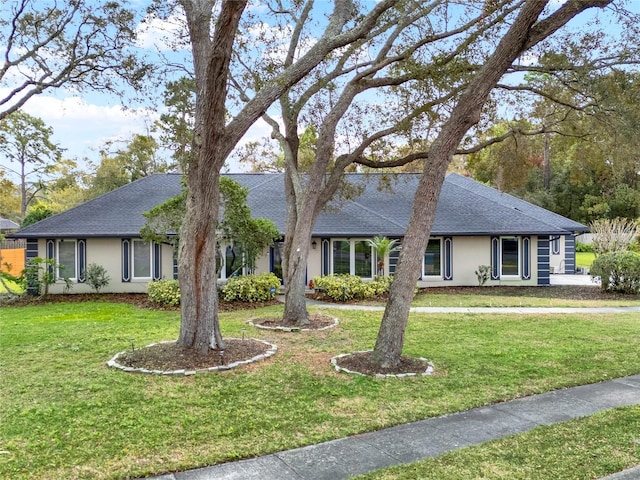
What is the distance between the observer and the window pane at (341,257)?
58.5 feet

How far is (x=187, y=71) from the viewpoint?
33.6ft

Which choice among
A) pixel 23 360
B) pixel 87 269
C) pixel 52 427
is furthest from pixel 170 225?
pixel 52 427

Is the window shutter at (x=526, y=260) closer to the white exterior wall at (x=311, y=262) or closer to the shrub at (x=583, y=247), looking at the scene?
the white exterior wall at (x=311, y=262)

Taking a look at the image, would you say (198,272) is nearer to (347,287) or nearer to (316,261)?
(347,287)

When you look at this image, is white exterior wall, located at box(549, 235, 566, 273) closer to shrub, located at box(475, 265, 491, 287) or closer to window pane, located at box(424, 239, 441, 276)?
shrub, located at box(475, 265, 491, 287)

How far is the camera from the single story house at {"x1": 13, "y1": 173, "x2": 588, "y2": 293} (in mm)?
17141

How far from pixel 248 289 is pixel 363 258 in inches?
193

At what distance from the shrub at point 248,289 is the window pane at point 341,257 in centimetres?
323

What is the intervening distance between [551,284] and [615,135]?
10711 mm

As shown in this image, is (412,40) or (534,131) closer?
(412,40)

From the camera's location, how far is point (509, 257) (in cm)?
1888

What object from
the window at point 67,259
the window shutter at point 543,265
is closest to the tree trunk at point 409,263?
the window shutter at point 543,265

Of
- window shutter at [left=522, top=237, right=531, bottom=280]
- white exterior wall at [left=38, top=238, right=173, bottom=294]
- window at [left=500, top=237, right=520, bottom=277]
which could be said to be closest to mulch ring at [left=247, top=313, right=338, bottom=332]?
white exterior wall at [left=38, top=238, right=173, bottom=294]

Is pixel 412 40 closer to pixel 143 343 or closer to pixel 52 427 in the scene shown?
pixel 143 343
